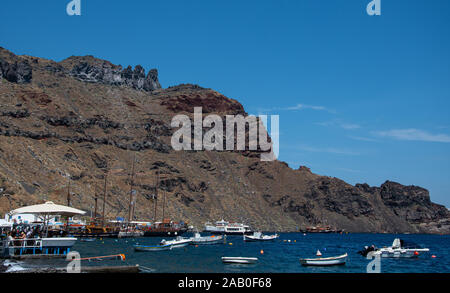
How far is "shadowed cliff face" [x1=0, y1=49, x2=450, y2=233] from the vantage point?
111938 mm

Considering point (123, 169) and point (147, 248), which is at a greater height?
point (123, 169)

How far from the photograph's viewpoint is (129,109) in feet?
655

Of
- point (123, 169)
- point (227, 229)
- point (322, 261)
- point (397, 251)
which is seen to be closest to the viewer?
point (322, 261)

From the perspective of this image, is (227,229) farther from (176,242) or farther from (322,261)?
(322,261)

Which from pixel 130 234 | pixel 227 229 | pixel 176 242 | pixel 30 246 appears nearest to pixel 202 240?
pixel 176 242

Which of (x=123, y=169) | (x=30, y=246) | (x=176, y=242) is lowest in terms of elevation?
(x=176, y=242)

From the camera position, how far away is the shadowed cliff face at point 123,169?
111938 mm

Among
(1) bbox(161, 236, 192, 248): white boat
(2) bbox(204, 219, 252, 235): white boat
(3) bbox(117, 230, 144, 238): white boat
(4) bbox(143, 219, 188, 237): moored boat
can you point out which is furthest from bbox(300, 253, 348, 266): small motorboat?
(2) bbox(204, 219, 252, 235): white boat

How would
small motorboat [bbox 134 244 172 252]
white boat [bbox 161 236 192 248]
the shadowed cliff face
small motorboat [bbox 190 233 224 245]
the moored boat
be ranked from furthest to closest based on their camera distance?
the shadowed cliff face, the moored boat, small motorboat [bbox 190 233 224 245], white boat [bbox 161 236 192 248], small motorboat [bbox 134 244 172 252]

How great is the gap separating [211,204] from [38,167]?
2453 inches

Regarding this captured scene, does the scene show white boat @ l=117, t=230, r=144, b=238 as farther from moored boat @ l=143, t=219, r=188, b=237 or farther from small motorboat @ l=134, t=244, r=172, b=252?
small motorboat @ l=134, t=244, r=172, b=252

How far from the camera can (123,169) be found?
144m
